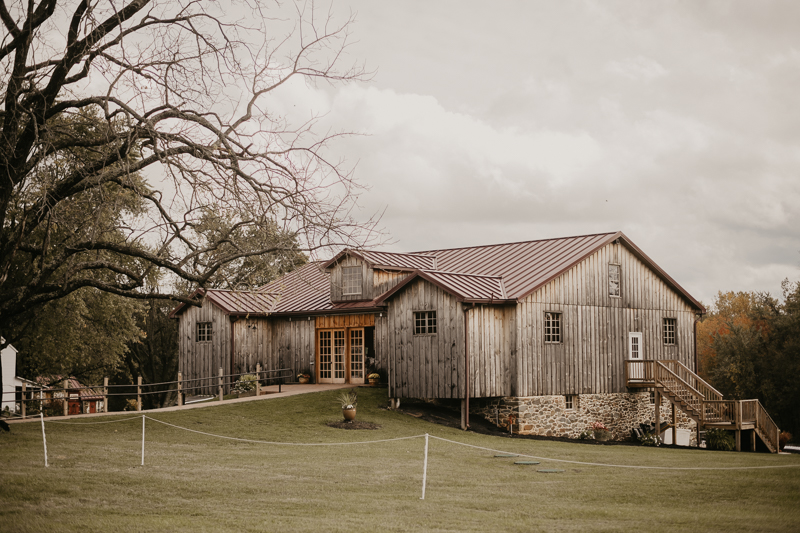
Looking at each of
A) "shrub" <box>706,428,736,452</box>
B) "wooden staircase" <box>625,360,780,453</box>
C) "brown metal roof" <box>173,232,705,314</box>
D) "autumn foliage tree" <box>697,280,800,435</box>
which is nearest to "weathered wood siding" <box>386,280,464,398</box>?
"brown metal roof" <box>173,232,705,314</box>

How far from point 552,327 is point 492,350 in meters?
2.74

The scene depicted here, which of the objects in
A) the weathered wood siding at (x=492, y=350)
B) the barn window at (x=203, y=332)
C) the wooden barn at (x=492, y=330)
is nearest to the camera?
the weathered wood siding at (x=492, y=350)

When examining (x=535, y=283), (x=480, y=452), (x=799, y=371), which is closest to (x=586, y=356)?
(x=535, y=283)

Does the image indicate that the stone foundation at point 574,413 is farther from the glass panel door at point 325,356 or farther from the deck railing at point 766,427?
the glass panel door at point 325,356

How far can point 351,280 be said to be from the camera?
28766 mm

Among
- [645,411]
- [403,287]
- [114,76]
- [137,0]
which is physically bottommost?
[645,411]

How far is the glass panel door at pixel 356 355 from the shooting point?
2856 cm

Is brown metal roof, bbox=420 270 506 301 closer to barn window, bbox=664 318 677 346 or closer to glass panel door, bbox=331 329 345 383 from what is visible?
glass panel door, bbox=331 329 345 383

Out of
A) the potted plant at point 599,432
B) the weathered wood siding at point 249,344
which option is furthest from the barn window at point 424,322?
the weathered wood siding at point 249,344

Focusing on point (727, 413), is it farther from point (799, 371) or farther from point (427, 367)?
point (799, 371)

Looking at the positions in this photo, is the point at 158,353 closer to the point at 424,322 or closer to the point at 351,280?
the point at 351,280

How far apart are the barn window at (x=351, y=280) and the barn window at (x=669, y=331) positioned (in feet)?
40.1

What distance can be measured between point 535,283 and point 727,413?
7.17 m

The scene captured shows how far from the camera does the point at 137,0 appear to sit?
41.2 ft
